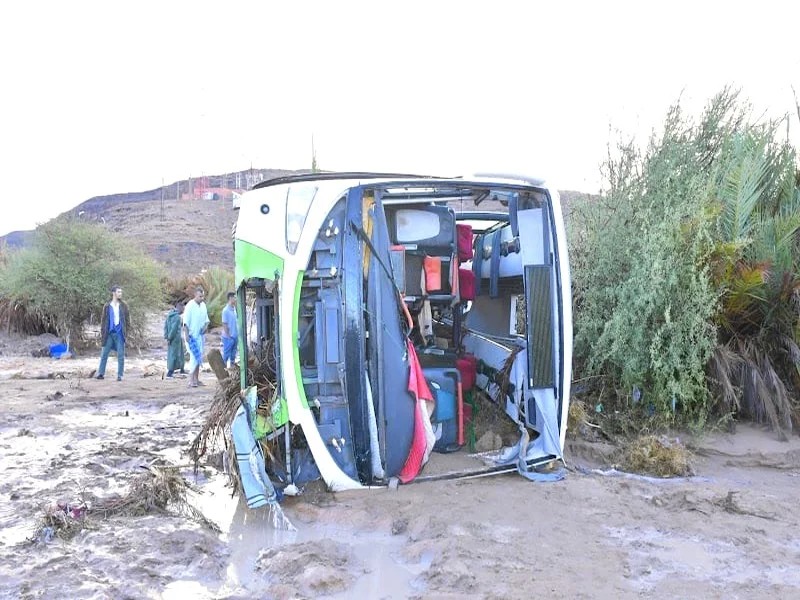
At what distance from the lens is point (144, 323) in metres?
19.8

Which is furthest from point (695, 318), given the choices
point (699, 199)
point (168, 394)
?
point (168, 394)

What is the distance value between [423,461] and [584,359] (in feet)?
9.78

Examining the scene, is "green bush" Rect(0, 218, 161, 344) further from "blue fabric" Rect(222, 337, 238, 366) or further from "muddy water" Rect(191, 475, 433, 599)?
"muddy water" Rect(191, 475, 433, 599)

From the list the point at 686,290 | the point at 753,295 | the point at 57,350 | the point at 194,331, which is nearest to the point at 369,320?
the point at 686,290

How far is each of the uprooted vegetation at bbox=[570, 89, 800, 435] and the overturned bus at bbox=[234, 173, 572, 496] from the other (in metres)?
1.52

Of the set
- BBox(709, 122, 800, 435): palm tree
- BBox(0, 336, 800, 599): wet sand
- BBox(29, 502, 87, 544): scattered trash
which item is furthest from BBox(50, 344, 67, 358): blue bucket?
BBox(709, 122, 800, 435): palm tree

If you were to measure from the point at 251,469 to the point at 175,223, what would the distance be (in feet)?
166

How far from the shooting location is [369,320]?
578cm

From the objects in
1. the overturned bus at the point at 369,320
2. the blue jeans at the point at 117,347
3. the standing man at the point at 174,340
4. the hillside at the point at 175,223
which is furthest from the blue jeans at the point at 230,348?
the hillside at the point at 175,223

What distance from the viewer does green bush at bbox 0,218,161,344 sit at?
61.3 ft

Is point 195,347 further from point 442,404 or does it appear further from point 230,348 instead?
point 442,404

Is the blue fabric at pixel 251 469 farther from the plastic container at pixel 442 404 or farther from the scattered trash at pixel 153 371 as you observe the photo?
the scattered trash at pixel 153 371

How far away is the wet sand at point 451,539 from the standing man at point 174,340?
5723 millimetres

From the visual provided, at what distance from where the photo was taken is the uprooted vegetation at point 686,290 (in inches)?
289
